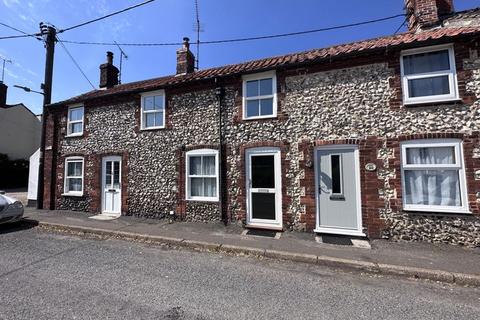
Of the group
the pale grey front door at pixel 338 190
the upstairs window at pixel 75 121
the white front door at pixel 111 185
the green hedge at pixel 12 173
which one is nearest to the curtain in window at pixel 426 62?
the pale grey front door at pixel 338 190

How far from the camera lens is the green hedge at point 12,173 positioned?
21.9 m

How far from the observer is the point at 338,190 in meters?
7.61

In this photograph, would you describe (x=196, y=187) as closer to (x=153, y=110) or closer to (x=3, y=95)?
(x=153, y=110)

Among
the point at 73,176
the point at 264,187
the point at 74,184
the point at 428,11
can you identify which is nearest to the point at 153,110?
the point at 73,176

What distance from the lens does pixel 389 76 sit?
7.30 meters

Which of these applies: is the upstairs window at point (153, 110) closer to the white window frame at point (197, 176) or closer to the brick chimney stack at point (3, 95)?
the white window frame at point (197, 176)

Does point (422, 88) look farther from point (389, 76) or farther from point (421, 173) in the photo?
point (421, 173)

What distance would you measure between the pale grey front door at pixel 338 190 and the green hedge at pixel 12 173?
2550cm

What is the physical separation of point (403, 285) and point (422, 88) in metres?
5.07

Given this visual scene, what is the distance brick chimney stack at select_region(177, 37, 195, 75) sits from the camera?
40.4 ft

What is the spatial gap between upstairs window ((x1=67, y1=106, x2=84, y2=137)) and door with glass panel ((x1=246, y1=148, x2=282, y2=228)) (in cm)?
820

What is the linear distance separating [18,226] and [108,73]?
8528mm

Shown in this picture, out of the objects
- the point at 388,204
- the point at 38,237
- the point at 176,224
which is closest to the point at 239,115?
the point at 176,224

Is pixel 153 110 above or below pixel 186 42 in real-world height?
below
